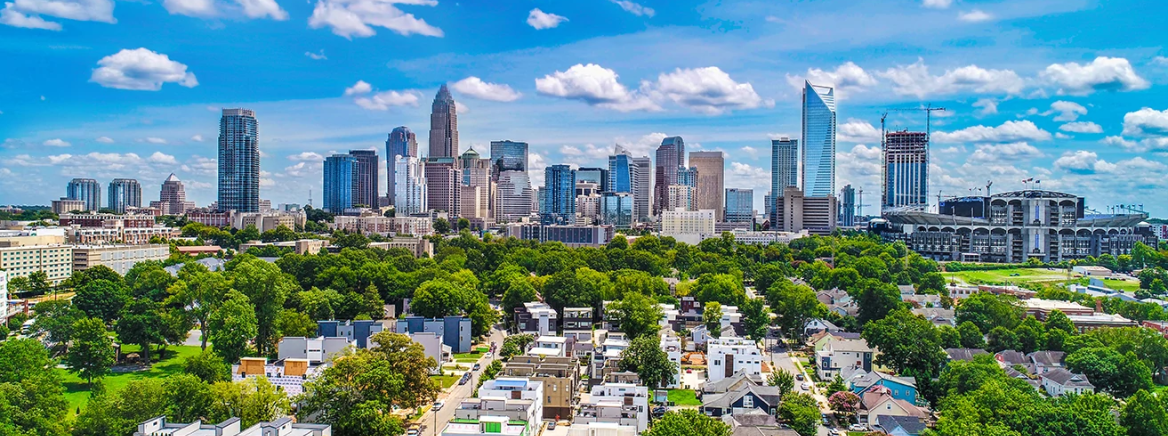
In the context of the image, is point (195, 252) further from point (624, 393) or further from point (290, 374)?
point (624, 393)

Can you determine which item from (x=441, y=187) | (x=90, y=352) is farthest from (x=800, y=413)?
(x=441, y=187)

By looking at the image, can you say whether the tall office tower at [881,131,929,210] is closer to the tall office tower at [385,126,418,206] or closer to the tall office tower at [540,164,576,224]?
the tall office tower at [540,164,576,224]

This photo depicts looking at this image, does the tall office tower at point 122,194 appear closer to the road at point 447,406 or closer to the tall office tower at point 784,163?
the tall office tower at point 784,163

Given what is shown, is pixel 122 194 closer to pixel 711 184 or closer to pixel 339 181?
pixel 339 181

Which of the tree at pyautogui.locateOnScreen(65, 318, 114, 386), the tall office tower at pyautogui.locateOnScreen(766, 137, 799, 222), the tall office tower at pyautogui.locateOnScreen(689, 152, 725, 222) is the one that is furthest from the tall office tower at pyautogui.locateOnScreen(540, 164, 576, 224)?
the tree at pyautogui.locateOnScreen(65, 318, 114, 386)

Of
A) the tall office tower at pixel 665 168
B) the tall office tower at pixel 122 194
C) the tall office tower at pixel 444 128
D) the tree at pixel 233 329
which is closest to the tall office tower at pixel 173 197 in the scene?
the tall office tower at pixel 122 194
